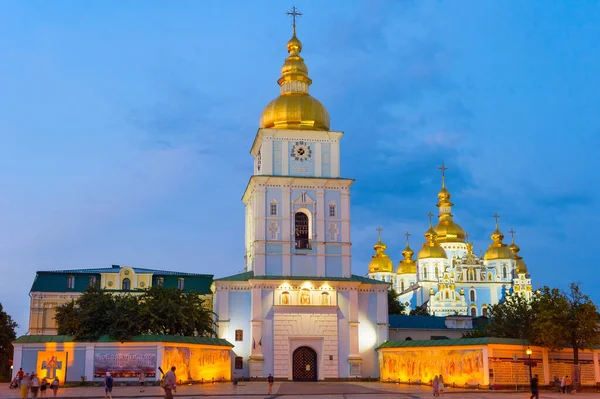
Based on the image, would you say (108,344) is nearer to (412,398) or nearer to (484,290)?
(412,398)

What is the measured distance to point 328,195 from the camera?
2211 inches

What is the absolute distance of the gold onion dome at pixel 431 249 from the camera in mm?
114312

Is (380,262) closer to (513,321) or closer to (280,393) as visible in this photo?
(513,321)

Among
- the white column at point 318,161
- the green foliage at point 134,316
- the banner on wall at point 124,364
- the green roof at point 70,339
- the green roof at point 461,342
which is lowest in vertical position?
the banner on wall at point 124,364

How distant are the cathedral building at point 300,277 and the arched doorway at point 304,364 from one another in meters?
0.07

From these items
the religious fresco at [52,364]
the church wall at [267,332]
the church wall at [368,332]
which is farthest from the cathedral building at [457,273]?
the religious fresco at [52,364]

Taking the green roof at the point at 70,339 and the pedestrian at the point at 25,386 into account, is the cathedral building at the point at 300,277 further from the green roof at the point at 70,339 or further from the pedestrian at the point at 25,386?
the pedestrian at the point at 25,386

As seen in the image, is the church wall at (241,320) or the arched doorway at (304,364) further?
the arched doorway at (304,364)

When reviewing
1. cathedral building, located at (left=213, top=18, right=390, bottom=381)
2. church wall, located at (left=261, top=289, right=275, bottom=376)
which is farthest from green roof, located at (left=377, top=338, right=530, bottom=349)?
church wall, located at (left=261, top=289, right=275, bottom=376)

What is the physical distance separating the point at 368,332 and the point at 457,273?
2514 inches

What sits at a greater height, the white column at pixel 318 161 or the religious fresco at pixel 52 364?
the white column at pixel 318 161

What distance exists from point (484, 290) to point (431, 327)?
46845mm

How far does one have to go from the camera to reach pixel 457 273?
115625 millimetres

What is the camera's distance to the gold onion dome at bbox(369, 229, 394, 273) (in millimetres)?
124375
